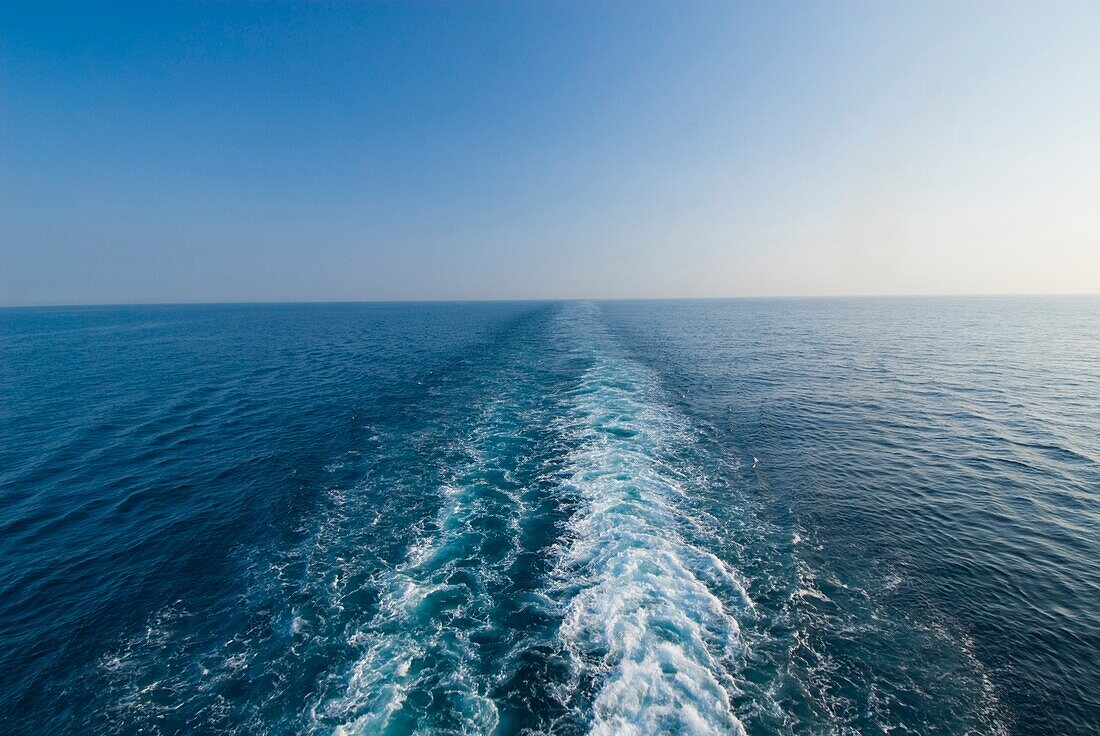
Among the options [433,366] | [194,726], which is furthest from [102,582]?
[433,366]

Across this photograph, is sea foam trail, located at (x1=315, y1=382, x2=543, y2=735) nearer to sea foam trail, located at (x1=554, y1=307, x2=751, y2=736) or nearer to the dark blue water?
the dark blue water

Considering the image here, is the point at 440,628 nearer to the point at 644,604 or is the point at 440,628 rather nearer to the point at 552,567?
the point at 552,567

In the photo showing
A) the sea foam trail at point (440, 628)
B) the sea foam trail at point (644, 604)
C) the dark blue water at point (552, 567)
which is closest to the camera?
the sea foam trail at point (440, 628)

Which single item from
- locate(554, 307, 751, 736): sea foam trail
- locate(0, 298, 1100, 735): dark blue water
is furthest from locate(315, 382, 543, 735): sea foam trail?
locate(554, 307, 751, 736): sea foam trail

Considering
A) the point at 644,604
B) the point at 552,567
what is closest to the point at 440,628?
the point at 552,567

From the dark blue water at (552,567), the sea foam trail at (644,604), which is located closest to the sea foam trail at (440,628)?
the dark blue water at (552,567)

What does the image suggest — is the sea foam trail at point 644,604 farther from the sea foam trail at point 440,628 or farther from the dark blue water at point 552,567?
the sea foam trail at point 440,628

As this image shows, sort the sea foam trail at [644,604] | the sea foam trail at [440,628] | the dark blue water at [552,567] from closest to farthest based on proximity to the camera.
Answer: the sea foam trail at [440,628] < the sea foam trail at [644,604] < the dark blue water at [552,567]
